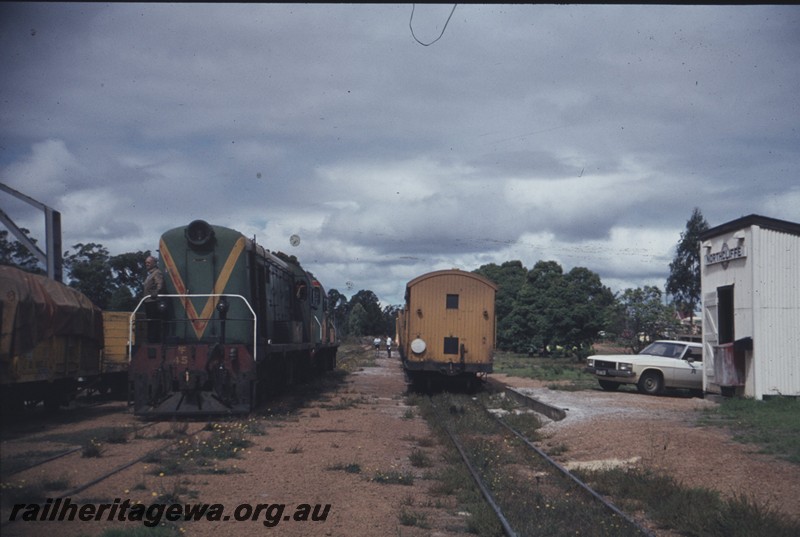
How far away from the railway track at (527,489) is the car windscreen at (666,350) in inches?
335

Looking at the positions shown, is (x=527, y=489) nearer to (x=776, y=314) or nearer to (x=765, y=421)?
(x=765, y=421)

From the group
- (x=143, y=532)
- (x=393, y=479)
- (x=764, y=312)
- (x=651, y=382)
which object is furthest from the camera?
(x=651, y=382)

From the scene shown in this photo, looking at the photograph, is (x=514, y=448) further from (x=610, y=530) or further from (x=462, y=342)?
(x=462, y=342)

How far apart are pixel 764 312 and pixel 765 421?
3.75 metres

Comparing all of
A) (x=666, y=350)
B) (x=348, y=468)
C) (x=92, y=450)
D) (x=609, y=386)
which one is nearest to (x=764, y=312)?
(x=666, y=350)

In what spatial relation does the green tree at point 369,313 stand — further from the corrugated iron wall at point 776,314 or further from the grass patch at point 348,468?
A: the grass patch at point 348,468

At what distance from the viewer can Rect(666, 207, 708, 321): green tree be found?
61.8 metres

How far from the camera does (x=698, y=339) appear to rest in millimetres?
28188

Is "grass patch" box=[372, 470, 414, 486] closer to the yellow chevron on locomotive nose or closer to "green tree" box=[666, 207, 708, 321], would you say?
the yellow chevron on locomotive nose

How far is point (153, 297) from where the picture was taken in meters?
14.0

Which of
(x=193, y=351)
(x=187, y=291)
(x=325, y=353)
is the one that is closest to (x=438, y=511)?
(x=193, y=351)

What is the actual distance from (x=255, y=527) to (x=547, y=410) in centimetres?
1169

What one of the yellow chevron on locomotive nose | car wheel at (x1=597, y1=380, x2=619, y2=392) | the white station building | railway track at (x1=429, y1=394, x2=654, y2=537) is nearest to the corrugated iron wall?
the white station building

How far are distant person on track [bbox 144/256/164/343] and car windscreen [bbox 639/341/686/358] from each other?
14.7 m
